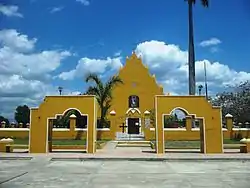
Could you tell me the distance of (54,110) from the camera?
69.3ft

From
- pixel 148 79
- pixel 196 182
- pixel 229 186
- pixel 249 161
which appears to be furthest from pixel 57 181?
pixel 148 79

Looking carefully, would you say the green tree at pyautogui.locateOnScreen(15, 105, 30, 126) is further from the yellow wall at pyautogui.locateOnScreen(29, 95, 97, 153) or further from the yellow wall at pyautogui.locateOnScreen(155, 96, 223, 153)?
the yellow wall at pyautogui.locateOnScreen(155, 96, 223, 153)

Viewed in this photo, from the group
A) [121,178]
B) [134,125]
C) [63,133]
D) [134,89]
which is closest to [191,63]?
[134,125]

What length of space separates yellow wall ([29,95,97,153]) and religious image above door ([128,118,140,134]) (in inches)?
A: 965

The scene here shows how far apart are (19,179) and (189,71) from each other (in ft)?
87.4

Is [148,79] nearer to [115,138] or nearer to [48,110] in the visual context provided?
[115,138]

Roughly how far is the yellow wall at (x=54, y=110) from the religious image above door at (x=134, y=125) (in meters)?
24.5

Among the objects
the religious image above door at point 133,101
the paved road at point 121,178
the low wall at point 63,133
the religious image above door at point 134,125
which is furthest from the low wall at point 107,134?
the paved road at point 121,178

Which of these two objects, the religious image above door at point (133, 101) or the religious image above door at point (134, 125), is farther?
the religious image above door at point (133, 101)

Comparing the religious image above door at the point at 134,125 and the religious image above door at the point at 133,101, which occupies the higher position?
the religious image above door at the point at 133,101

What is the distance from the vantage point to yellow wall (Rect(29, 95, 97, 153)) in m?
20.9

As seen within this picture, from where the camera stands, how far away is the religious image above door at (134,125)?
4565 centimetres

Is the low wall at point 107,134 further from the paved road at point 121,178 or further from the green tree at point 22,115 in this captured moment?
the green tree at point 22,115

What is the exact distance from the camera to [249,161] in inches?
671
